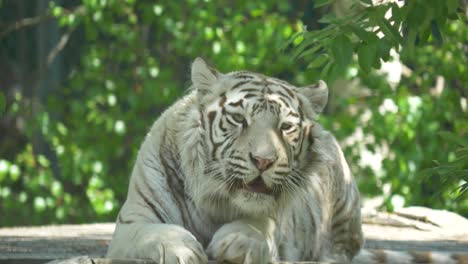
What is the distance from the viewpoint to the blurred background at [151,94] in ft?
29.7

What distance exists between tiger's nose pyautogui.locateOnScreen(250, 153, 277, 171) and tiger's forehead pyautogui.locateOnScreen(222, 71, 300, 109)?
Result: 0.34m

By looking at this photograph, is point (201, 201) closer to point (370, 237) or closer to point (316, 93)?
point (316, 93)

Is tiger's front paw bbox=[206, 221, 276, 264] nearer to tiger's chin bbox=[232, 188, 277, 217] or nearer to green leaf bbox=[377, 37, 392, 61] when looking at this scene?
tiger's chin bbox=[232, 188, 277, 217]

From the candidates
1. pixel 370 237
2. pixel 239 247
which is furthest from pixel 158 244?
pixel 370 237

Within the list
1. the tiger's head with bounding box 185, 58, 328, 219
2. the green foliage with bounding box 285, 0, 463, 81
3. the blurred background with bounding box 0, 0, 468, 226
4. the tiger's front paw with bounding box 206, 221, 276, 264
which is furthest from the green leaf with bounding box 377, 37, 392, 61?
the blurred background with bounding box 0, 0, 468, 226

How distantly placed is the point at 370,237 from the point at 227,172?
230 centimetres

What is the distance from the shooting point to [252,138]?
402 centimetres

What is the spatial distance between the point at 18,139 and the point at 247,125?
8.47m

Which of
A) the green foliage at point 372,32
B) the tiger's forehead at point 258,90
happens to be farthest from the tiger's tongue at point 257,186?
the green foliage at point 372,32

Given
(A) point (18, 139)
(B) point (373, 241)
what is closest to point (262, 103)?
(B) point (373, 241)

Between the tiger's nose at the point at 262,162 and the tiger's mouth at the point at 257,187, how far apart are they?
82mm

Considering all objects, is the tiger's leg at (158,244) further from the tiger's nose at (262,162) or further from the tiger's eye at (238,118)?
the tiger's eye at (238,118)

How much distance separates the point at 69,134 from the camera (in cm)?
1041

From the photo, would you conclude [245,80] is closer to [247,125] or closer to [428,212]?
[247,125]
